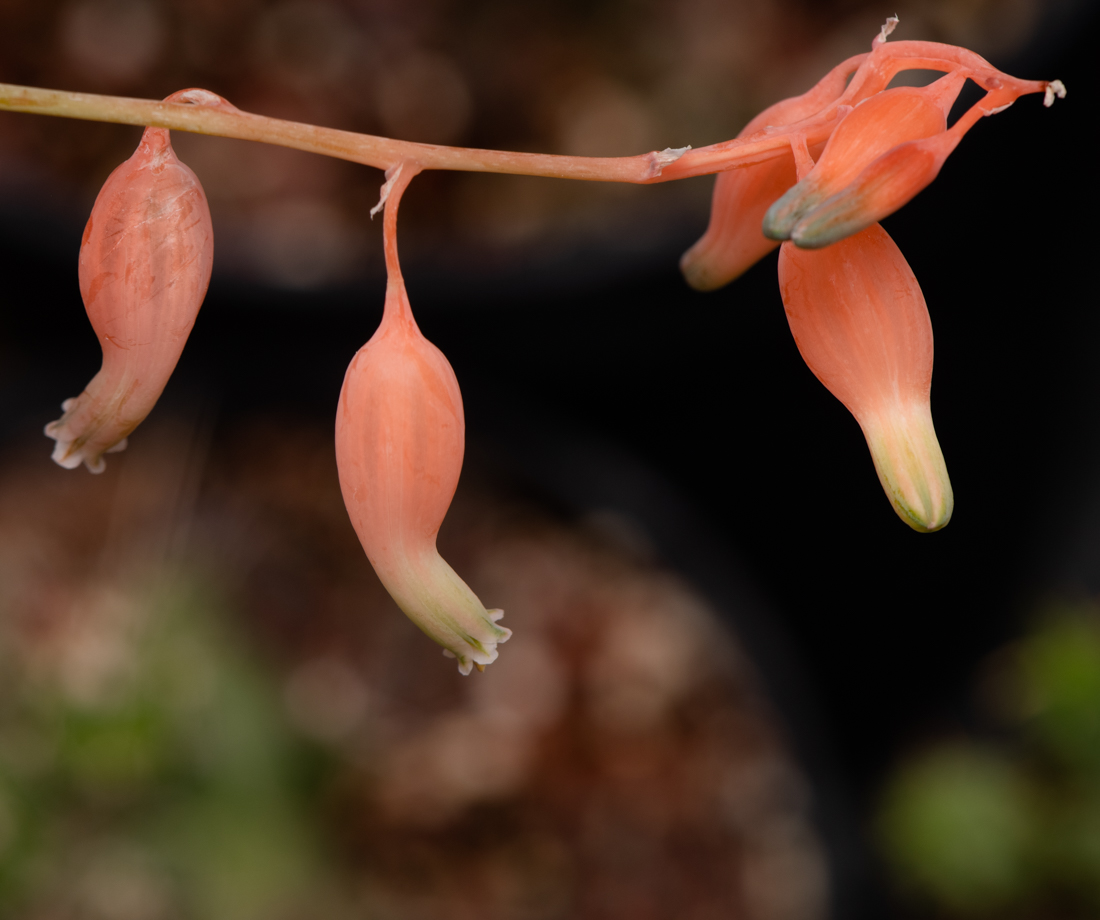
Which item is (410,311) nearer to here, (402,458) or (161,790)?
(402,458)

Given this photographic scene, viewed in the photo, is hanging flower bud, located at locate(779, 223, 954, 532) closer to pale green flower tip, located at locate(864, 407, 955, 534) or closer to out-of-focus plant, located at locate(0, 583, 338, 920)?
pale green flower tip, located at locate(864, 407, 955, 534)

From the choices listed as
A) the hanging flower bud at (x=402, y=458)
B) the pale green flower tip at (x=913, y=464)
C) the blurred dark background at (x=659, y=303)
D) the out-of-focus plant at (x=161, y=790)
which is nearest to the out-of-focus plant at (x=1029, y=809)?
the blurred dark background at (x=659, y=303)

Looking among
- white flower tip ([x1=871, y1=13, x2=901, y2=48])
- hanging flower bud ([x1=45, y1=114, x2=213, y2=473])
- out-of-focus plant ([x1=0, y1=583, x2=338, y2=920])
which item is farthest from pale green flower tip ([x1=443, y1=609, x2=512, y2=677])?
out-of-focus plant ([x1=0, y1=583, x2=338, y2=920])

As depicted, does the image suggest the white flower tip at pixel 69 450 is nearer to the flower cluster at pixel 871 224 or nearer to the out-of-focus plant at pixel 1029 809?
the flower cluster at pixel 871 224

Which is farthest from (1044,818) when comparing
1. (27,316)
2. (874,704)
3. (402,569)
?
(27,316)

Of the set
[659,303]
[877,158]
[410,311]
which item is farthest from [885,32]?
[659,303]

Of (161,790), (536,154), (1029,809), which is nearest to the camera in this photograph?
(536,154)
